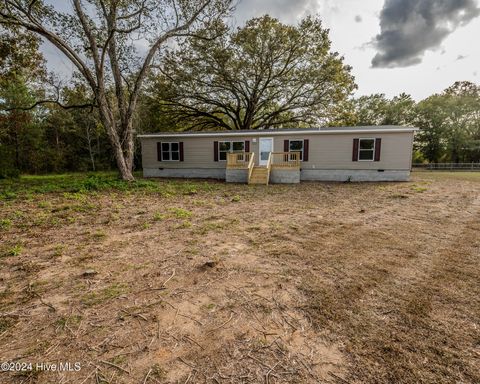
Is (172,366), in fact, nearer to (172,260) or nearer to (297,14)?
(172,260)

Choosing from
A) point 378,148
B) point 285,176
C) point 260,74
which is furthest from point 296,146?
point 260,74

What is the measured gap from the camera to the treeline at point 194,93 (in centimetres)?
1602

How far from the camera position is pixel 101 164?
2527 centimetres

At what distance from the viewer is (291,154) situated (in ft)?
43.1

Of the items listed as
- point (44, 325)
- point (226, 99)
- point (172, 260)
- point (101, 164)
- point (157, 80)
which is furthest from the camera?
point (101, 164)

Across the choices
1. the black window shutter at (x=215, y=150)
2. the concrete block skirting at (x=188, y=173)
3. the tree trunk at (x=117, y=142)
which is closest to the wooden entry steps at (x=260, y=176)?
the concrete block skirting at (x=188, y=173)

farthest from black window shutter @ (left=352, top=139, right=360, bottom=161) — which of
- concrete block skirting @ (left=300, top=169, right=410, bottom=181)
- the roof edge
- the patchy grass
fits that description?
the patchy grass

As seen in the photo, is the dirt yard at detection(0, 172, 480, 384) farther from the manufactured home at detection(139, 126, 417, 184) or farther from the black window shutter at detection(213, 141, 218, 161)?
the black window shutter at detection(213, 141, 218, 161)

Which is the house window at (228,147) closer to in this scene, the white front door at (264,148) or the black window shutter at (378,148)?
the white front door at (264,148)

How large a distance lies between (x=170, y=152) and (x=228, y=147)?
3.86 meters

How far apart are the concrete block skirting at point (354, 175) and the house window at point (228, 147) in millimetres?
3945

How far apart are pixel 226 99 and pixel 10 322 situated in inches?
806

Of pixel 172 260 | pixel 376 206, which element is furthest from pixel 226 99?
pixel 172 260

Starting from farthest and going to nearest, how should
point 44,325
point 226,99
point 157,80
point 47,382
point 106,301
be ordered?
point 226,99 < point 157,80 < point 106,301 < point 44,325 < point 47,382
